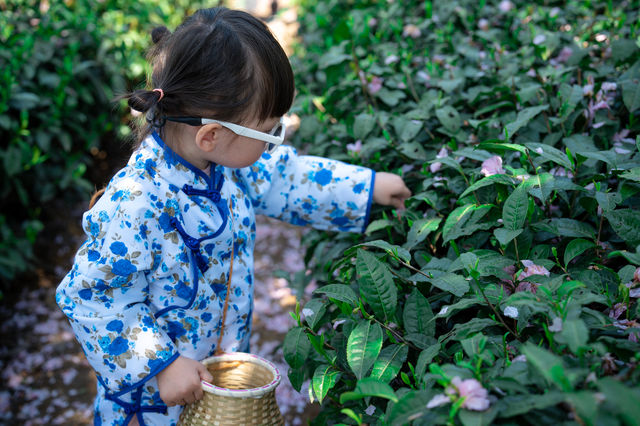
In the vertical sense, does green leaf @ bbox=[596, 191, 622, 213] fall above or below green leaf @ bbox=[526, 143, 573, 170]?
below

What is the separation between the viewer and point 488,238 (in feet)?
4.91

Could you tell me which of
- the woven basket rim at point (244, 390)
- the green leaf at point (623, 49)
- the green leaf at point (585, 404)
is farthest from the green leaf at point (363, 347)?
the green leaf at point (623, 49)

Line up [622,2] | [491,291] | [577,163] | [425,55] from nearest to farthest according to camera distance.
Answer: [491,291], [577,163], [425,55], [622,2]

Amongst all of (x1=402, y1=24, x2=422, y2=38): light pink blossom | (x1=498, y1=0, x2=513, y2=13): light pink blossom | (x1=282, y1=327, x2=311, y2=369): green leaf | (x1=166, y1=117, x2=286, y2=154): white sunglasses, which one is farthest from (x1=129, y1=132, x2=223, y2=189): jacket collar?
(x1=498, y1=0, x2=513, y2=13): light pink blossom

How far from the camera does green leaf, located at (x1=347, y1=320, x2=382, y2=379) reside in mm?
1115

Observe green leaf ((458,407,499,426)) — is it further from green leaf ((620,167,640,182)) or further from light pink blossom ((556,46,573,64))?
light pink blossom ((556,46,573,64))

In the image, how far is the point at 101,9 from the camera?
4.32 meters

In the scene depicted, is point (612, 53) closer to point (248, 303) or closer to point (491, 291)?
point (491, 291)

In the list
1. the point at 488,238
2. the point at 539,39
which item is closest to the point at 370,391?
the point at 488,238

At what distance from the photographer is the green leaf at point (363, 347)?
112cm

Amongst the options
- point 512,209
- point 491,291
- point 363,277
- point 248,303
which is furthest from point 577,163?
point 248,303

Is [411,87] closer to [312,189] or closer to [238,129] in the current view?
[312,189]

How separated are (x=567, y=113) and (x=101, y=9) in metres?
3.82

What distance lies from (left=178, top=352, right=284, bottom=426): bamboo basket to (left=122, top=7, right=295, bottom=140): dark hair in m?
0.69
